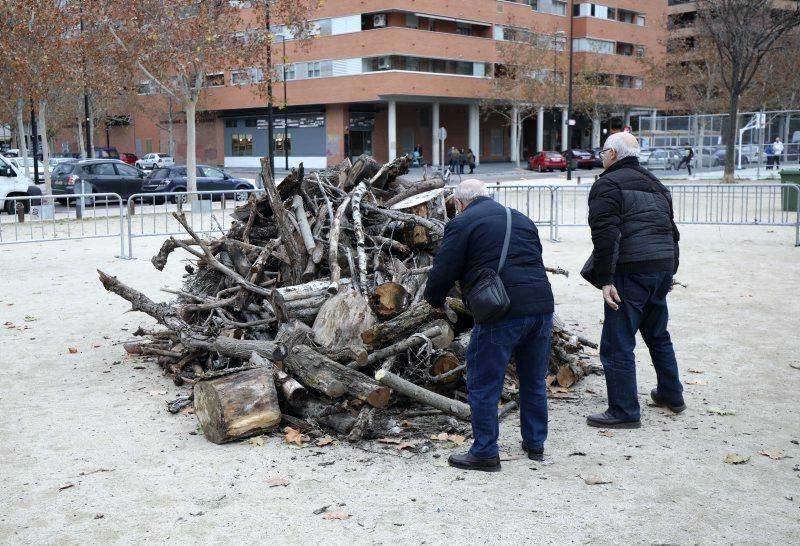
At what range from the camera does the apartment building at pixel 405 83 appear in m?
57.2

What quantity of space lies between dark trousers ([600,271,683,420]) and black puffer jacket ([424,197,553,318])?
3.24 feet

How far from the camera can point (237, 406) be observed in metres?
6.12

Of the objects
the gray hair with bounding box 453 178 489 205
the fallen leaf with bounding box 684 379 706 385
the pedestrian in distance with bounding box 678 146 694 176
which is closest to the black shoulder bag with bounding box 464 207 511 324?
the gray hair with bounding box 453 178 489 205

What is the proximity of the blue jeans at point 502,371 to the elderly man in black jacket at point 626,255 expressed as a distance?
0.86 m

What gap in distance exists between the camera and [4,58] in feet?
86.4

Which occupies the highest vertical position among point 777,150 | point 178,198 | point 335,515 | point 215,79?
point 215,79

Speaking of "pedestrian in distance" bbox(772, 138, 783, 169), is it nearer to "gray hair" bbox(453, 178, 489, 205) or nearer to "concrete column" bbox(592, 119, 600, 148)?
"concrete column" bbox(592, 119, 600, 148)

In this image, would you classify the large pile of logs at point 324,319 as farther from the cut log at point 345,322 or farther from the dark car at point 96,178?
the dark car at point 96,178

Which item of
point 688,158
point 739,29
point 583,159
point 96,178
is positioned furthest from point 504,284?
point 583,159

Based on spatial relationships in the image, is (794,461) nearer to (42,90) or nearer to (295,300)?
(295,300)

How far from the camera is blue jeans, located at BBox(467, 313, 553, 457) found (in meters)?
5.39

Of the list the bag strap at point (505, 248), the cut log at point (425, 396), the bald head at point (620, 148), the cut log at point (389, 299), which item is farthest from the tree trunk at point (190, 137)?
the bag strap at point (505, 248)

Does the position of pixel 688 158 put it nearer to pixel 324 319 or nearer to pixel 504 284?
pixel 324 319

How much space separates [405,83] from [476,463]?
52.7 metres
